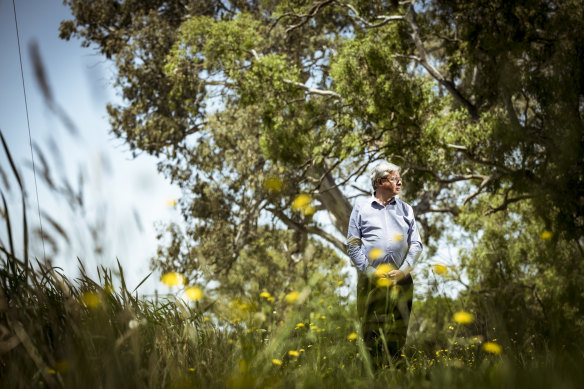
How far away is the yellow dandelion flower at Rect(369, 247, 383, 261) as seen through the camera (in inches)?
125

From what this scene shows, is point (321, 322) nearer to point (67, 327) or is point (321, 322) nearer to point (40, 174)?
point (67, 327)

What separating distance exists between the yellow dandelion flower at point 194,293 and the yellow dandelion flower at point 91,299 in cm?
37

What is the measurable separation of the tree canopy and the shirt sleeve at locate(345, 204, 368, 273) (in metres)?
0.40

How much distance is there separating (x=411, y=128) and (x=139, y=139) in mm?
6731

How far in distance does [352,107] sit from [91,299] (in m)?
7.08

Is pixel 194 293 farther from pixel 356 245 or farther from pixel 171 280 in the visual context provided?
pixel 356 245

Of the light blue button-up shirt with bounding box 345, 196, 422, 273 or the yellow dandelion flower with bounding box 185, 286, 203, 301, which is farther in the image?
the light blue button-up shirt with bounding box 345, 196, 422, 273

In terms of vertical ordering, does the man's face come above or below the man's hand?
above

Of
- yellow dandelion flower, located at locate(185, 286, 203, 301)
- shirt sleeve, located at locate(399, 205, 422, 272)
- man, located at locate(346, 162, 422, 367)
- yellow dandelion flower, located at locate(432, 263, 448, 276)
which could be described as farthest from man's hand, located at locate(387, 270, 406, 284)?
yellow dandelion flower, located at locate(185, 286, 203, 301)

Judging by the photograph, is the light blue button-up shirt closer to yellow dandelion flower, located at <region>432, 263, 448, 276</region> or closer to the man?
the man

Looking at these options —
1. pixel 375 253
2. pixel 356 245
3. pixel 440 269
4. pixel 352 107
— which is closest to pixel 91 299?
pixel 440 269

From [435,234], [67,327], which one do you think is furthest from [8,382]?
[435,234]

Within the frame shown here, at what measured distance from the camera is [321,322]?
10.7 ft

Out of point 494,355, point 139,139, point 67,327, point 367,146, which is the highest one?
point 139,139
